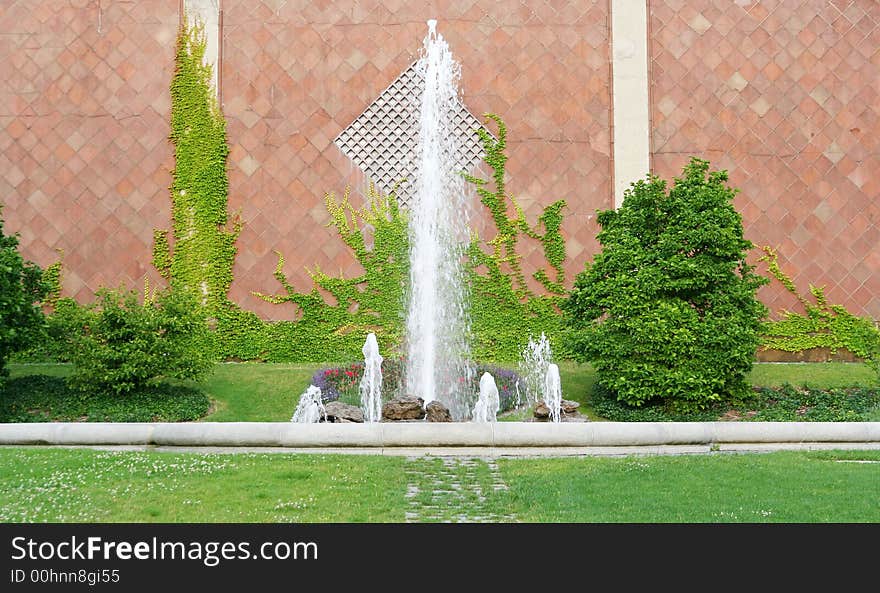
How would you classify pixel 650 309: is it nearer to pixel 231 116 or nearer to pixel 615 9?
pixel 615 9

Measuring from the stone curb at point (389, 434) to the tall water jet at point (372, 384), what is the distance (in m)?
2.19

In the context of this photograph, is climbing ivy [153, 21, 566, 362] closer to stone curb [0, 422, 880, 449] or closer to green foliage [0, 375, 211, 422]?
green foliage [0, 375, 211, 422]

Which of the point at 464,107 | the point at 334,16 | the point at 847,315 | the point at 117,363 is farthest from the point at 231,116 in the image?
the point at 847,315

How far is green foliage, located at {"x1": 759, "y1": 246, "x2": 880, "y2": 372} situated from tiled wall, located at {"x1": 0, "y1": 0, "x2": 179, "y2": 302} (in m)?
10.4

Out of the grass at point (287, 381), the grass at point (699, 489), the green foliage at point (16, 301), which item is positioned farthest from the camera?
the grass at point (287, 381)

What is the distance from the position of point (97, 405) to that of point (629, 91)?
9821 mm

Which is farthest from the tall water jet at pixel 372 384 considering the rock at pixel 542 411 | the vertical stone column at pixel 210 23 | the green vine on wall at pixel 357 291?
the vertical stone column at pixel 210 23

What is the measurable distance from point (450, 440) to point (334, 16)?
30.3 feet

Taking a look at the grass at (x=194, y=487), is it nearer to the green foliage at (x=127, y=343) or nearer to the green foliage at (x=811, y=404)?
the green foliage at (x=127, y=343)

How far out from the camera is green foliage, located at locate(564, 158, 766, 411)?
10.5m

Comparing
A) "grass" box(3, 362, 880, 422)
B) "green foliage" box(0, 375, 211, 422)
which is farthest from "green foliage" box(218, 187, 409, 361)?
"green foliage" box(0, 375, 211, 422)

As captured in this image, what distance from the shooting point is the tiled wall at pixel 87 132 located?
14227 millimetres

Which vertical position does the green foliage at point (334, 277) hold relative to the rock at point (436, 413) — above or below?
above

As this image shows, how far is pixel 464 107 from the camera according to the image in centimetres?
1453
